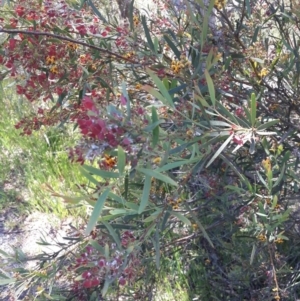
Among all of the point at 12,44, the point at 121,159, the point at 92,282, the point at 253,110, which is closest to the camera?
the point at 121,159

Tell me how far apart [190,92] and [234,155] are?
0.29 meters

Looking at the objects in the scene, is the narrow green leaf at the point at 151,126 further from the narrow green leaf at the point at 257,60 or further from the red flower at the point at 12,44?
the red flower at the point at 12,44

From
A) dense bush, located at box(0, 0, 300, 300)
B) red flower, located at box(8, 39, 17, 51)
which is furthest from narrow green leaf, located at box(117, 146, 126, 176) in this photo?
red flower, located at box(8, 39, 17, 51)

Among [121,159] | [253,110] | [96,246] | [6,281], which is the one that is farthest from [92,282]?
[253,110]

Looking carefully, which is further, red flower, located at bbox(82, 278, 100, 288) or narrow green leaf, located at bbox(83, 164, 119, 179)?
red flower, located at bbox(82, 278, 100, 288)

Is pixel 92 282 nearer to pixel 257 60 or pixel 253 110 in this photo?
pixel 253 110

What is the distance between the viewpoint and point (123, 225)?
126 centimetres

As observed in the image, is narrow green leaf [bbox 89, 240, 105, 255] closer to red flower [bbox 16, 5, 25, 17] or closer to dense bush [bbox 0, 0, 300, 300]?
dense bush [bbox 0, 0, 300, 300]

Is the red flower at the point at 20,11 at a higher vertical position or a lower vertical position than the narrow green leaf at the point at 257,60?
lower

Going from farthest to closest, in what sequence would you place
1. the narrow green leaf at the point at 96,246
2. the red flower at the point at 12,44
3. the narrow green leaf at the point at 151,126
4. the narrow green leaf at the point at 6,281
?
the red flower at the point at 12,44, the narrow green leaf at the point at 6,281, the narrow green leaf at the point at 96,246, the narrow green leaf at the point at 151,126

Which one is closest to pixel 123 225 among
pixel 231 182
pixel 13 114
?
pixel 231 182

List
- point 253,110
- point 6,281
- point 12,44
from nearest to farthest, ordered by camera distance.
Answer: point 253,110 → point 6,281 → point 12,44

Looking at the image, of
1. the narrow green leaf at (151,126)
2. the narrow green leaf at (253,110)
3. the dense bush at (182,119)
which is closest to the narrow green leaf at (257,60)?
the dense bush at (182,119)

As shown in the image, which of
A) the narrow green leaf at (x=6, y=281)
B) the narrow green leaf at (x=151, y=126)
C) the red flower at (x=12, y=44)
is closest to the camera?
the narrow green leaf at (x=151, y=126)
